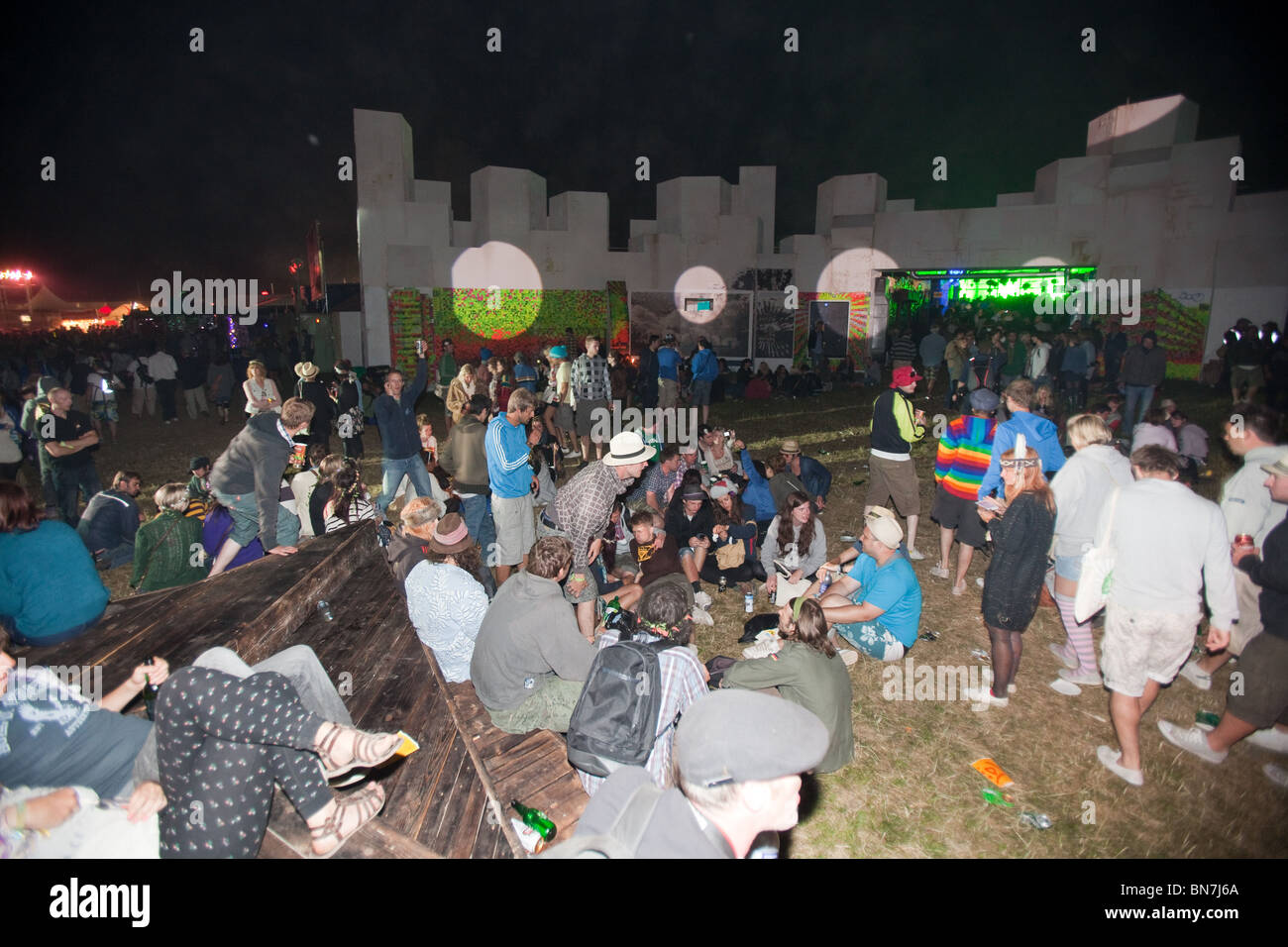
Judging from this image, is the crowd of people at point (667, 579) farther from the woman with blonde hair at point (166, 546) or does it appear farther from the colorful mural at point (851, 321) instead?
the colorful mural at point (851, 321)

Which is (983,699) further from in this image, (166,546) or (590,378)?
(590,378)

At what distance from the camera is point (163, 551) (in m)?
5.16

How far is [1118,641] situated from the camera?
3582 millimetres

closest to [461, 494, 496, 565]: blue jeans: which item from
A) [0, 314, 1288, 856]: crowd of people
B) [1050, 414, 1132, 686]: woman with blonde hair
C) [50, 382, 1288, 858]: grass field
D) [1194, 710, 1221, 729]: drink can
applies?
[0, 314, 1288, 856]: crowd of people

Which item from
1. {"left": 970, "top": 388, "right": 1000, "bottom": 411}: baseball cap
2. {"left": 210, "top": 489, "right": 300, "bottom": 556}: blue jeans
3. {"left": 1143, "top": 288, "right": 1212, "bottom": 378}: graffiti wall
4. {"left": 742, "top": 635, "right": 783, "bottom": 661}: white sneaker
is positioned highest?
{"left": 1143, "top": 288, "right": 1212, "bottom": 378}: graffiti wall

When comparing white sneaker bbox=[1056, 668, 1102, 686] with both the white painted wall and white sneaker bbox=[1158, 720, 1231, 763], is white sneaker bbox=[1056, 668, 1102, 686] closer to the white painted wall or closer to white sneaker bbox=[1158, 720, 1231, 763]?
white sneaker bbox=[1158, 720, 1231, 763]

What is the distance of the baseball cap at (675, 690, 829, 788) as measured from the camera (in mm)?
1632

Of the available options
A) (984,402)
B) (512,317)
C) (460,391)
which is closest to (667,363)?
(460,391)

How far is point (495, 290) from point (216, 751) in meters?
18.8

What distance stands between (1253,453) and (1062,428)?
8.97 m

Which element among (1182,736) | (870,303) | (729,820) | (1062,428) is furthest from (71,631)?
(870,303)

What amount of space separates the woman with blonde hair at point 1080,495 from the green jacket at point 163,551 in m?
6.75

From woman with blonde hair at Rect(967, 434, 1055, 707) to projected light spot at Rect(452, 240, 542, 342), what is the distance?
17.9 meters
